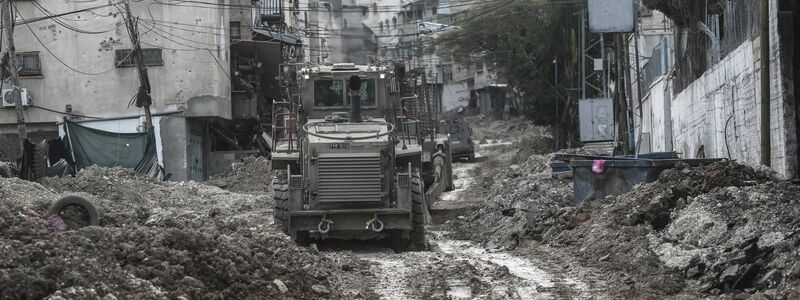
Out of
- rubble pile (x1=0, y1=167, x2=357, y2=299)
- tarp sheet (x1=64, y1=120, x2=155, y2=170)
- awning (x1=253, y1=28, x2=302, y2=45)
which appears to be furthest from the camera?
awning (x1=253, y1=28, x2=302, y2=45)

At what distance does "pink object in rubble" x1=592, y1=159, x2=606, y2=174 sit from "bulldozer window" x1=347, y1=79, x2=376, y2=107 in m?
3.90

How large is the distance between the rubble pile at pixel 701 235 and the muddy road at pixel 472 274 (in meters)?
0.52

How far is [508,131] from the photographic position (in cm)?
7994

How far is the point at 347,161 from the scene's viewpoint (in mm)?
17375

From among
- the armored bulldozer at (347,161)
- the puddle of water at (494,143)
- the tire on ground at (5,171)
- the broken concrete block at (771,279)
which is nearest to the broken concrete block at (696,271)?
the broken concrete block at (771,279)

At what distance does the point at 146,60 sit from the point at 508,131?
41.0 meters

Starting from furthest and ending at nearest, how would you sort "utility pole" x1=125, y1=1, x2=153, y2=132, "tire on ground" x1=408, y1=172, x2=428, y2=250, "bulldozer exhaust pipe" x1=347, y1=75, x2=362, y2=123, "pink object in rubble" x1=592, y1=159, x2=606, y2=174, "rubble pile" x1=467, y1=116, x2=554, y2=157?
"rubble pile" x1=467, y1=116, x2=554, y2=157, "utility pole" x1=125, y1=1, x2=153, y2=132, "pink object in rubble" x1=592, y1=159, x2=606, y2=174, "bulldozer exhaust pipe" x1=347, y1=75, x2=362, y2=123, "tire on ground" x1=408, y1=172, x2=428, y2=250

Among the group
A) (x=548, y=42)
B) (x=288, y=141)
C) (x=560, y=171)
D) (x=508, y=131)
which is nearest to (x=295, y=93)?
(x=288, y=141)

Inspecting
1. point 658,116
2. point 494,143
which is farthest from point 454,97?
point 658,116

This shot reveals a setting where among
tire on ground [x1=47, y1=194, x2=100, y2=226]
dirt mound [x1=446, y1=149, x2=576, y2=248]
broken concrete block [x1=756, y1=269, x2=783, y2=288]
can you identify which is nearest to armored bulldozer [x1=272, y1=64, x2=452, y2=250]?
dirt mound [x1=446, y1=149, x2=576, y2=248]

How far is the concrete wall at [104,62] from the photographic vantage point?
42.0 metres

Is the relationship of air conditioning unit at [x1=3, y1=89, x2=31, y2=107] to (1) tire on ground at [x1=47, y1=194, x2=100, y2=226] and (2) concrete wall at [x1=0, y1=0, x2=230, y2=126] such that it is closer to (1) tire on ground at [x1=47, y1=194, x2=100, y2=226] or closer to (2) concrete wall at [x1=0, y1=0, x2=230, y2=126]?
(2) concrete wall at [x1=0, y1=0, x2=230, y2=126]

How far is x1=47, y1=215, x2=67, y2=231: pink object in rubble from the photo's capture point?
11.7 metres

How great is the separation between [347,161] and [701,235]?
219 inches
